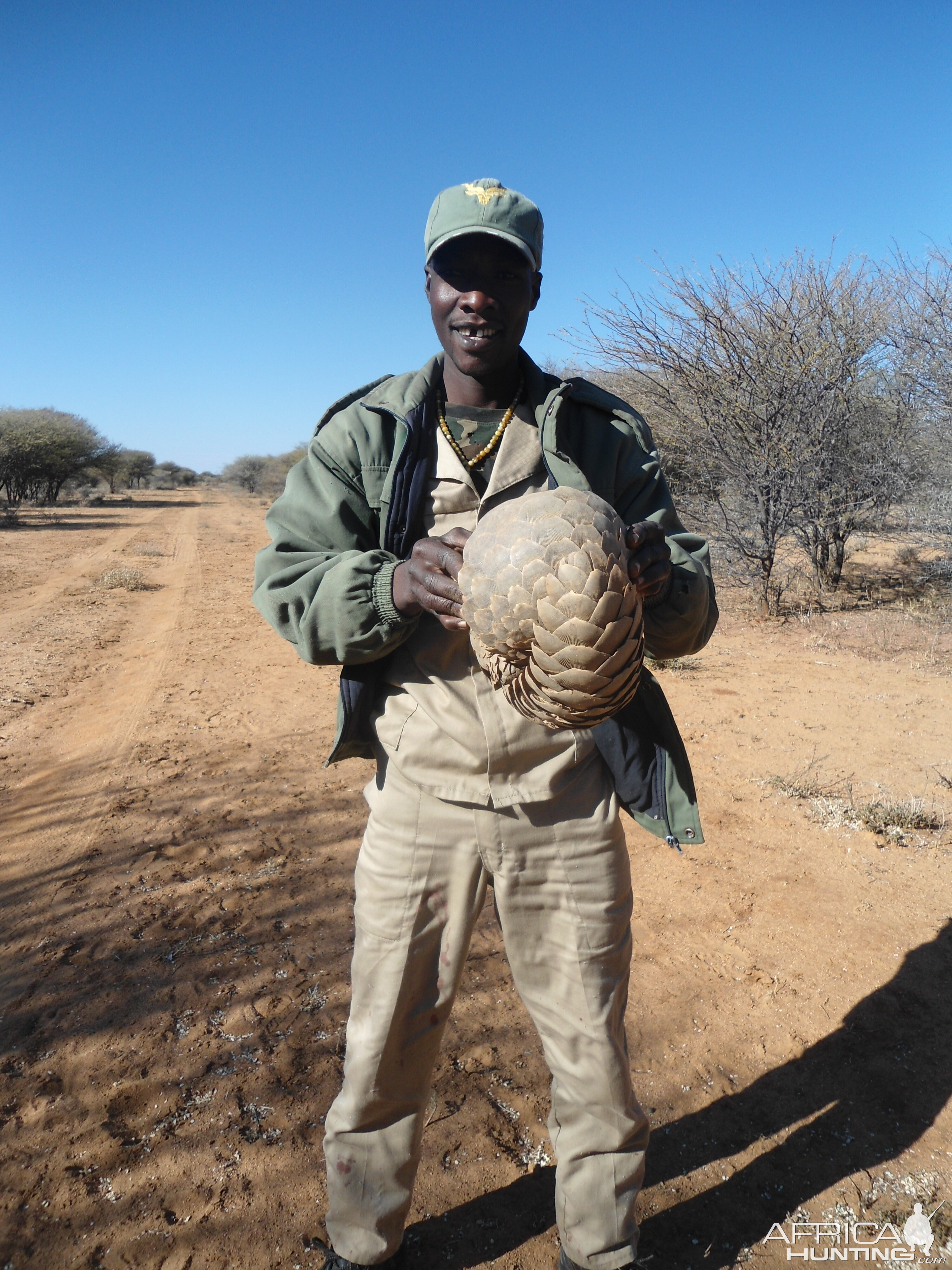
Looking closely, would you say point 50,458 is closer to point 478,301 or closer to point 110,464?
point 110,464

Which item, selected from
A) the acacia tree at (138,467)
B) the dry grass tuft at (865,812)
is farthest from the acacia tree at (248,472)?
the dry grass tuft at (865,812)

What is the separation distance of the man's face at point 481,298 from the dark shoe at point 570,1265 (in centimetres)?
204

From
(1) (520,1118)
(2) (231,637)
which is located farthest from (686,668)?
(1) (520,1118)

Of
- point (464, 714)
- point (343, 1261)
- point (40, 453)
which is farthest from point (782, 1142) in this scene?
point (40, 453)

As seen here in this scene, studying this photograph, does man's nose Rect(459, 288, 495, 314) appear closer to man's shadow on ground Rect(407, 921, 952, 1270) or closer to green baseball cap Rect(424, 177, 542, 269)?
green baseball cap Rect(424, 177, 542, 269)

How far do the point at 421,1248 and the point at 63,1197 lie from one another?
0.97 meters

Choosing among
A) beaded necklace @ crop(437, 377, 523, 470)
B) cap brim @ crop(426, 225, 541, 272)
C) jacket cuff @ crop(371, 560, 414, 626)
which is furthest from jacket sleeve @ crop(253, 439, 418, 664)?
cap brim @ crop(426, 225, 541, 272)

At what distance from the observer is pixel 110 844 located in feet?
12.8

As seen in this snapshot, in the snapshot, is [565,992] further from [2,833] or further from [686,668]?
[686,668]

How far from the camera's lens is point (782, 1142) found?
7.52 feet

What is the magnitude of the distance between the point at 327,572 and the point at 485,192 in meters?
0.89

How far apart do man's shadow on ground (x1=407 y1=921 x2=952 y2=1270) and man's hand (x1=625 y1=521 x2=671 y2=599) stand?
1.76 meters

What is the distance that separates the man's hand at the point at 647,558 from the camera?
1.35 m

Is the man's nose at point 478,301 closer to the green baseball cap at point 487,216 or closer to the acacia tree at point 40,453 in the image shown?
the green baseball cap at point 487,216
